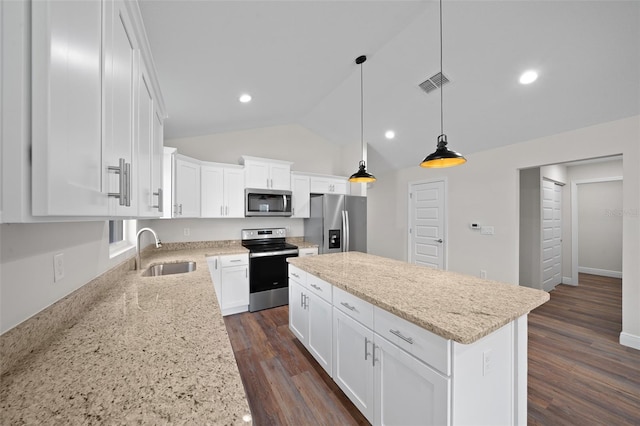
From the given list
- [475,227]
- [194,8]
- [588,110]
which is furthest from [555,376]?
[194,8]

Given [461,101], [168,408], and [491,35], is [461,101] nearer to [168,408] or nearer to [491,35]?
[491,35]

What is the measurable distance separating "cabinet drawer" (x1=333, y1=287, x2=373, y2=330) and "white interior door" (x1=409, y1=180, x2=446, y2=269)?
322 centimetres

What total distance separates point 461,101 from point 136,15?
10.8 feet

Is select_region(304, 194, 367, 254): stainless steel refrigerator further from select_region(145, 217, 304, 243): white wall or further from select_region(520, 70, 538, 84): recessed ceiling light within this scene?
select_region(520, 70, 538, 84): recessed ceiling light

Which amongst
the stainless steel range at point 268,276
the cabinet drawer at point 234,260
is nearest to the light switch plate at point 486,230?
the stainless steel range at point 268,276

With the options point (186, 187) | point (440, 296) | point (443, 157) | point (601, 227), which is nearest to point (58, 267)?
point (440, 296)

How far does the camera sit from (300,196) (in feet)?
13.5

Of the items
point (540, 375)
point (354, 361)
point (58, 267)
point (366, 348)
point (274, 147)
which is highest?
point (274, 147)

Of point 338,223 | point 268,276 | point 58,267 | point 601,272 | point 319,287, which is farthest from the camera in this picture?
point 601,272

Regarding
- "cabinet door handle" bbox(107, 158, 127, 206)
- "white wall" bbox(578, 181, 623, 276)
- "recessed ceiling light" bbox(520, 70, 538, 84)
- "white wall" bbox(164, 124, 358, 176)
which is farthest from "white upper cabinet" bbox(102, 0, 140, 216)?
"white wall" bbox(578, 181, 623, 276)

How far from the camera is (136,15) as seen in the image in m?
0.96

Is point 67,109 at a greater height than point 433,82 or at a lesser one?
lesser

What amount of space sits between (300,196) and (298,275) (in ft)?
6.44

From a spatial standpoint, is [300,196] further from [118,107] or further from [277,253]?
[118,107]
